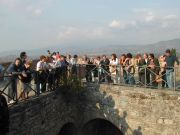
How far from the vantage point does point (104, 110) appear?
15.0 meters

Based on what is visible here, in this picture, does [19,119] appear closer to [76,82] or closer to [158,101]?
[76,82]

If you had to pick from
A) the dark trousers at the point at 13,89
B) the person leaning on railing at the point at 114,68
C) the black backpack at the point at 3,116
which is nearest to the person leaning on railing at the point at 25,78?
the dark trousers at the point at 13,89

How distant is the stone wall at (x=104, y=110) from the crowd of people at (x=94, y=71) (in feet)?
1.64

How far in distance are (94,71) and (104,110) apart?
186 cm

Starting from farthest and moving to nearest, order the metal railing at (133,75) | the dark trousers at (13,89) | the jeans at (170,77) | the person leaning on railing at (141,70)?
the person leaning on railing at (141,70) < the metal railing at (133,75) < the jeans at (170,77) < the dark trousers at (13,89)

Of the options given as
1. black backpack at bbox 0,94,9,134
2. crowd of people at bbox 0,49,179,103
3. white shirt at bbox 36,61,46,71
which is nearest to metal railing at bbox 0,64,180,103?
crowd of people at bbox 0,49,179,103

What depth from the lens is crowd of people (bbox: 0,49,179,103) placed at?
12016mm

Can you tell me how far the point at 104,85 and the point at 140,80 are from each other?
157 centimetres

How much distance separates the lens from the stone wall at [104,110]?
1252 cm

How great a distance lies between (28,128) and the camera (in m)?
12.2

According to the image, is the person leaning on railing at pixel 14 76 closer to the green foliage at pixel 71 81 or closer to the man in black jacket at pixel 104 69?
the green foliage at pixel 71 81

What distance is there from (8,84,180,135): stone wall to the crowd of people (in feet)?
1.64

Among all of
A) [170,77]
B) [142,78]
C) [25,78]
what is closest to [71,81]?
[142,78]

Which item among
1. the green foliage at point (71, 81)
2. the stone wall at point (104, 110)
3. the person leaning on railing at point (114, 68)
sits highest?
the person leaning on railing at point (114, 68)
